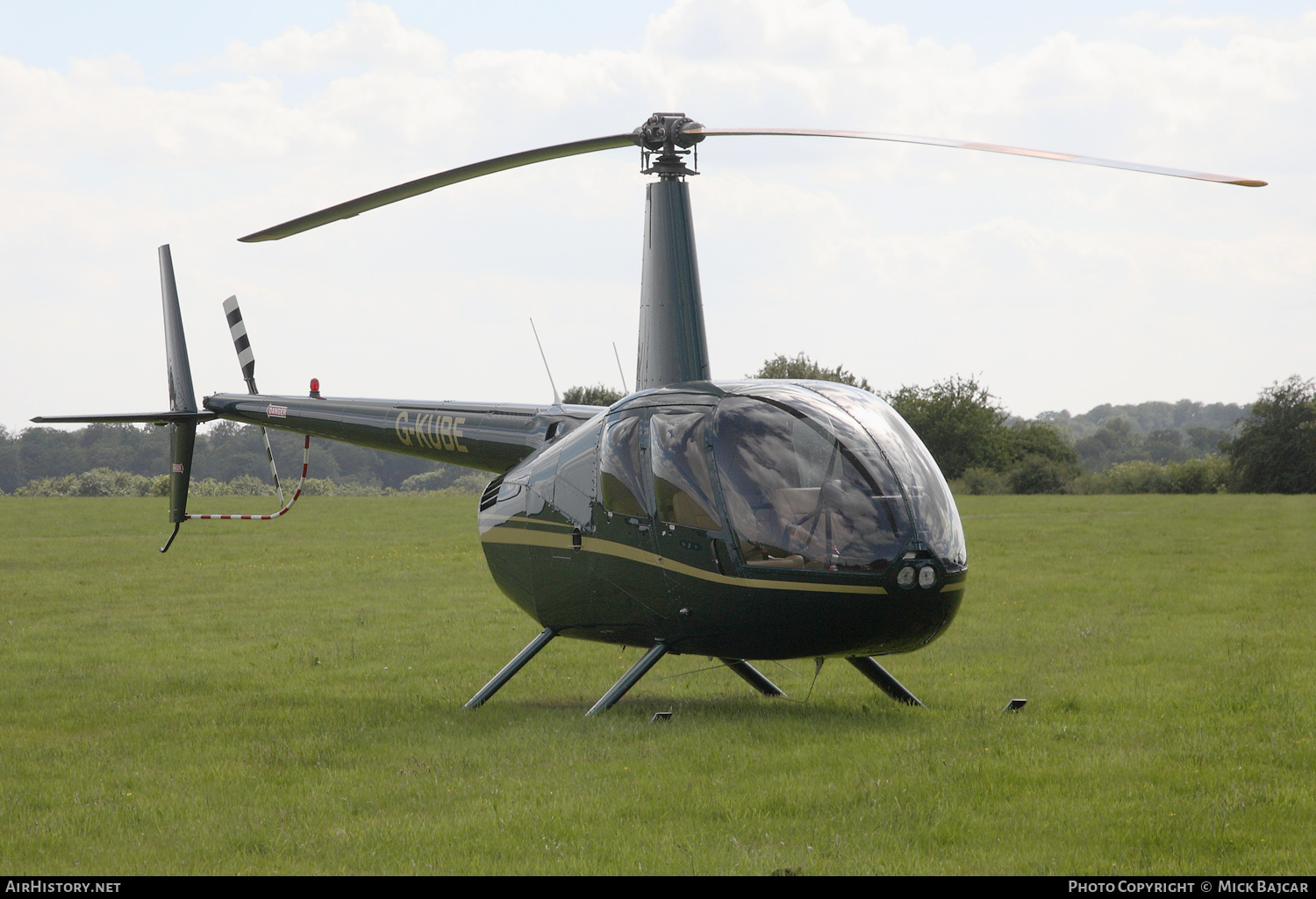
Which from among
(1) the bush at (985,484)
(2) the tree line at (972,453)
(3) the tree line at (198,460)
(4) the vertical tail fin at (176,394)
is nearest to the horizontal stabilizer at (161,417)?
(4) the vertical tail fin at (176,394)

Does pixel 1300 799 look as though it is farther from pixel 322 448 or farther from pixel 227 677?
pixel 322 448

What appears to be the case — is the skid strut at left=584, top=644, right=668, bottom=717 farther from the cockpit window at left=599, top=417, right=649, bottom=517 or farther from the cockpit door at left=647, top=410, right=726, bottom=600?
the cockpit window at left=599, top=417, right=649, bottom=517

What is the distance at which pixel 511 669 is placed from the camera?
9.39 metres

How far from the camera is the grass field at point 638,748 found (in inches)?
227

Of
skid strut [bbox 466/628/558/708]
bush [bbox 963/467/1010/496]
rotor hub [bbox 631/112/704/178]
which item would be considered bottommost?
bush [bbox 963/467/1010/496]

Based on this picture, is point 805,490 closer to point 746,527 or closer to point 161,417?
point 746,527

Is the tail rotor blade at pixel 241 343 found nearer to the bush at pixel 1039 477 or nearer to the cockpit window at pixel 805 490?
the cockpit window at pixel 805 490

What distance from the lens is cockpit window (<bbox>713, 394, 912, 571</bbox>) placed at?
742 centimetres

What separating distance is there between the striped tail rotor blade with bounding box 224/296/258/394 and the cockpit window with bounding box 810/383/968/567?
284 inches

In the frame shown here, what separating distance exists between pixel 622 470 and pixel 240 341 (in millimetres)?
6305

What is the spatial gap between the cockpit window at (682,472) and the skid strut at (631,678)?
1052mm

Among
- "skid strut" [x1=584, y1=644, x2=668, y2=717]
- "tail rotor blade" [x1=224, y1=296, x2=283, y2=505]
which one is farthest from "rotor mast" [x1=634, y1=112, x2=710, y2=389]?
"tail rotor blade" [x1=224, y1=296, x2=283, y2=505]
